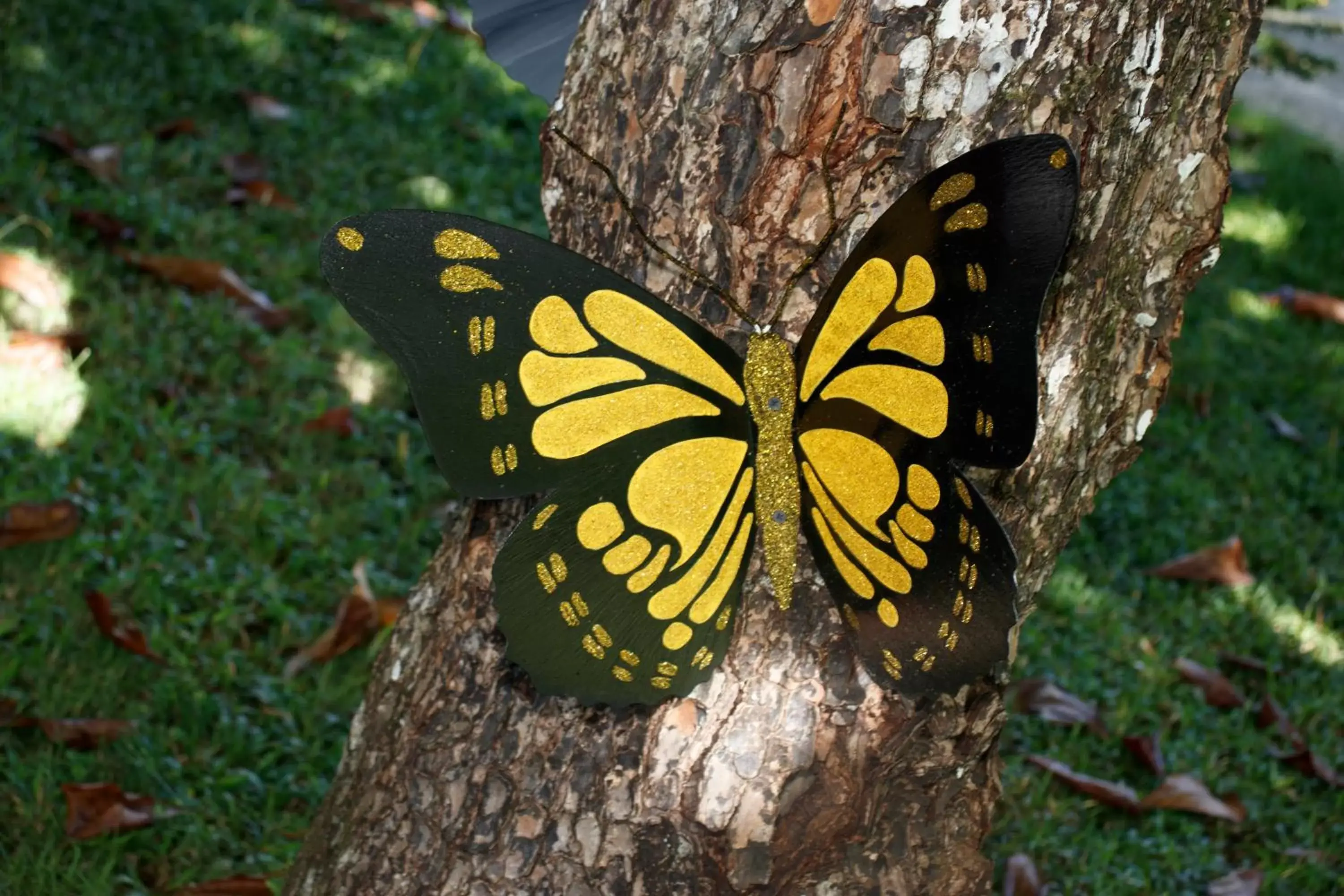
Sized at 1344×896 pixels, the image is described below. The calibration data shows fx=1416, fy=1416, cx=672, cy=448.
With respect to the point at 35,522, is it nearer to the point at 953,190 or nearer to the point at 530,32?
the point at 530,32

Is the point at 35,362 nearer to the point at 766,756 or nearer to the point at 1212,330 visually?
the point at 766,756

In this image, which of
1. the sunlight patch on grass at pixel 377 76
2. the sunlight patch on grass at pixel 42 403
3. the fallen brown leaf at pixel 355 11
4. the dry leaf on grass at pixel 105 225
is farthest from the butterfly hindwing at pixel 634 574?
the fallen brown leaf at pixel 355 11

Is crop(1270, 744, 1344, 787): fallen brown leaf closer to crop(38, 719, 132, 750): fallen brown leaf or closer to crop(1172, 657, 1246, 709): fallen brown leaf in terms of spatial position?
crop(1172, 657, 1246, 709): fallen brown leaf

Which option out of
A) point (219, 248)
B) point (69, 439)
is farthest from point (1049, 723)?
point (219, 248)

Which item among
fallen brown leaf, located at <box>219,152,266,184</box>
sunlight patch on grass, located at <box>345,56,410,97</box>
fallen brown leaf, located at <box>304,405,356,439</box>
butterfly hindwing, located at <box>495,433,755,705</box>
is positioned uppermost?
butterfly hindwing, located at <box>495,433,755,705</box>

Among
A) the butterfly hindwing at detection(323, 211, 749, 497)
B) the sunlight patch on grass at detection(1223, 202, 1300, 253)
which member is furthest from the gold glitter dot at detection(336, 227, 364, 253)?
the sunlight patch on grass at detection(1223, 202, 1300, 253)

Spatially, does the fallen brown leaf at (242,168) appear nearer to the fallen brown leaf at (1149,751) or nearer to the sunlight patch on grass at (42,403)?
the sunlight patch on grass at (42,403)
